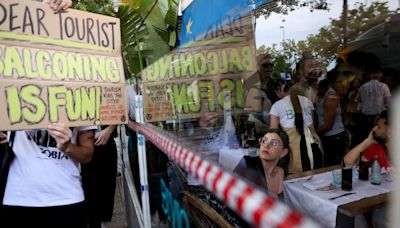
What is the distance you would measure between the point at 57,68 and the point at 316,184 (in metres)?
2.09

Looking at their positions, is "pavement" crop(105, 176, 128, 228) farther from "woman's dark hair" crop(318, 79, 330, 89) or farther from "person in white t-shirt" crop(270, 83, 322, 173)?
"woman's dark hair" crop(318, 79, 330, 89)

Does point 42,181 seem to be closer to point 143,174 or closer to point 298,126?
point 143,174

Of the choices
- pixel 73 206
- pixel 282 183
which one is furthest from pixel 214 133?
pixel 73 206

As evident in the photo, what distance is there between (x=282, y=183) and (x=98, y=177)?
6.80 ft

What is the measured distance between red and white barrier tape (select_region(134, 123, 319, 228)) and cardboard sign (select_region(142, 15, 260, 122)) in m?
0.79

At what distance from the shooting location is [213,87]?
217cm

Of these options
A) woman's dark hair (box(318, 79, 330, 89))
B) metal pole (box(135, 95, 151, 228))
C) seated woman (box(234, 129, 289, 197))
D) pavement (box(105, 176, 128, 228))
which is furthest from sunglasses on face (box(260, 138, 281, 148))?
pavement (box(105, 176, 128, 228))

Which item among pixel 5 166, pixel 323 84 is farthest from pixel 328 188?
pixel 5 166

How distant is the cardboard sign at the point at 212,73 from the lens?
2104 mm

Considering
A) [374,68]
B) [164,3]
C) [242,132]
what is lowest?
Result: [242,132]

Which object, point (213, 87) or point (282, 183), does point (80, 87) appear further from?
point (282, 183)

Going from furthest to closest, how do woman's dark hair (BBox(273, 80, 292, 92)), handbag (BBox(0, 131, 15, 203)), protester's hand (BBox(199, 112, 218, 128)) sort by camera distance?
woman's dark hair (BBox(273, 80, 292, 92))
protester's hand (BBox(199, 112, 218, 128))
handbag (BBox(0, 131, 15, 203))

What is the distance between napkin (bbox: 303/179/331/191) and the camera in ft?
8.86

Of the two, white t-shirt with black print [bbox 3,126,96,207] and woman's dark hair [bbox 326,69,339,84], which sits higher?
woman's dark hair [bbox 326,69,339,84]
